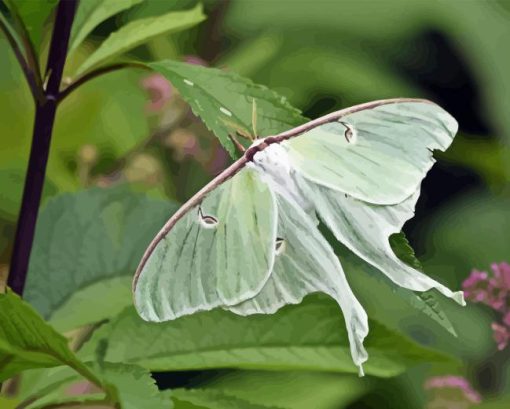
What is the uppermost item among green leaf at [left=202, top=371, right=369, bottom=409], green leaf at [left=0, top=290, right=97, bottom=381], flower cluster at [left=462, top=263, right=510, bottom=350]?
green leaf at [left=0, top=290, right=97, bottom=381]

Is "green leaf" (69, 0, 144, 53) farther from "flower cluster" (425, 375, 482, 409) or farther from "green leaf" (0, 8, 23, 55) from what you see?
"flower cluster" (425, 375, 482, 409)

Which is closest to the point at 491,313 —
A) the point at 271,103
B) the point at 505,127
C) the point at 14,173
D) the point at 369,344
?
the point at 505,127

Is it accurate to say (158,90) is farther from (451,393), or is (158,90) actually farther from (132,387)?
(132,387)

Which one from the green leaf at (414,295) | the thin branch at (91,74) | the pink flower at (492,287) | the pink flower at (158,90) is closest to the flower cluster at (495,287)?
the pink flower at (492,287)

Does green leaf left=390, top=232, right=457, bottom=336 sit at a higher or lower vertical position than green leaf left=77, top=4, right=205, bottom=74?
lower

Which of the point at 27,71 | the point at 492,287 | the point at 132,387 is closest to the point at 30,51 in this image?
the point at 27,71

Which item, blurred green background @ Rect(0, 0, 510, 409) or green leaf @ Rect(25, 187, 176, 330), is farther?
blurred green background @ Rect(0, 0, 510, 409)

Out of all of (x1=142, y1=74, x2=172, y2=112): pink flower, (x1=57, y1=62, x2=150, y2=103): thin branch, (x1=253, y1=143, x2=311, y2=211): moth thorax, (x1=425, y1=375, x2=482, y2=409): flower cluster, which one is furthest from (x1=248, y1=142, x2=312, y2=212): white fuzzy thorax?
(x1=142, y1=74, x2=172, y2=112): pink flower
